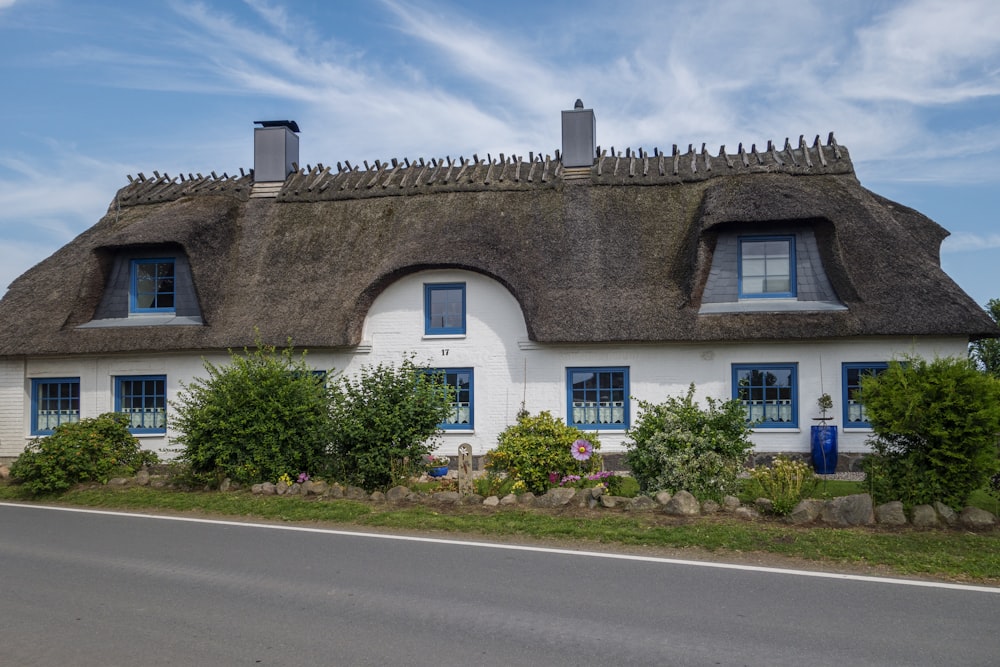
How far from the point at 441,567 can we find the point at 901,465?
607 cm

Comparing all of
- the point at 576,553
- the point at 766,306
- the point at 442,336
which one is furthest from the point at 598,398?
the point at 576,553

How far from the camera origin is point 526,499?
12312 mm

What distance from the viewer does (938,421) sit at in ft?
35.3

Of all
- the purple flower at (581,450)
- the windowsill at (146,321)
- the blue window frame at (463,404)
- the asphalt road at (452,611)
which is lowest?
the asphalt road at (452,611)

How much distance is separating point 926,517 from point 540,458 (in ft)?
16.9

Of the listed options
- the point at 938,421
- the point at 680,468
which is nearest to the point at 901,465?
the point at 938,421

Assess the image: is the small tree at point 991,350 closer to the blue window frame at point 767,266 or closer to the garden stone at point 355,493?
the blue window frame at point 767,266

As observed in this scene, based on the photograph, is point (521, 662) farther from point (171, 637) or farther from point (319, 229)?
point (319, 229)

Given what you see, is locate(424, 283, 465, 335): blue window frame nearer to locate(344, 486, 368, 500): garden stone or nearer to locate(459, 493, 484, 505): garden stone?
locate(344, 486, 368, 500): garden stone

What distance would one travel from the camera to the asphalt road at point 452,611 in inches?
237

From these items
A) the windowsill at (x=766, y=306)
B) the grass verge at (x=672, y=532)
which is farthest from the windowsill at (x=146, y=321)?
the windowsill at (x=766, y=306)

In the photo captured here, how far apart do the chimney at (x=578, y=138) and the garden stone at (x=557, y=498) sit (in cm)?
1055

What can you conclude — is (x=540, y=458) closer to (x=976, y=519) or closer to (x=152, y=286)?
(x=976, y=519)

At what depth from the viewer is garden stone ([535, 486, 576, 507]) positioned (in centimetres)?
1203
